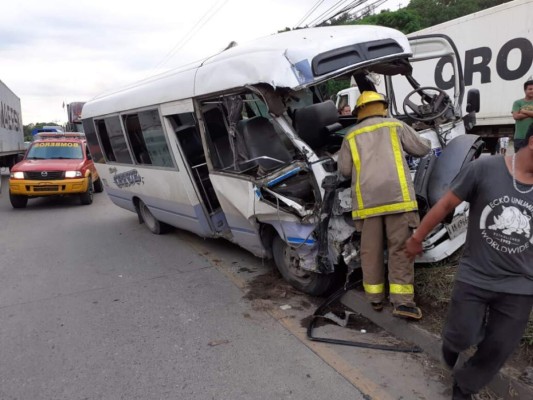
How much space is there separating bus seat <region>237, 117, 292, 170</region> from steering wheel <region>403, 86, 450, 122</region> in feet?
4.79

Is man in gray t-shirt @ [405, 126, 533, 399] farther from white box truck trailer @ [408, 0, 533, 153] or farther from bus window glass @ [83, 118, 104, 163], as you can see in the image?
white box truck trailer @ [408, 0, 533, 153]

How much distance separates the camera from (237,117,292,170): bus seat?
4664 mm

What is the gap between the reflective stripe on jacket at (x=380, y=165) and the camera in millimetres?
3498

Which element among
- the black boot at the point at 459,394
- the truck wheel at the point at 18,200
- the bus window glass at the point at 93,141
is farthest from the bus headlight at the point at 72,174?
the black boot at the point at 459,394

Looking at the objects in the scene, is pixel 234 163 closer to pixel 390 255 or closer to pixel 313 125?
pixel 313 125

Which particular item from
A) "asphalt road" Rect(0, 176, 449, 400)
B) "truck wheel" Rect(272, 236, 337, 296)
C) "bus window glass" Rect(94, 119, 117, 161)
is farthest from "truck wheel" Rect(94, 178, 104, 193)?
"truck wheel" Rect(272, 236, 337, 296)

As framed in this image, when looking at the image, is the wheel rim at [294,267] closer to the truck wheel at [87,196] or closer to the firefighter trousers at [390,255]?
the firefighter trousers at [390,255]

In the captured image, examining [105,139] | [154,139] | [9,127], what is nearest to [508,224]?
[154,139]

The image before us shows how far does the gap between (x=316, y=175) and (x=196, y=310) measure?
177 cm

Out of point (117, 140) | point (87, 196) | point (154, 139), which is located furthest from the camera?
point (87, 196)

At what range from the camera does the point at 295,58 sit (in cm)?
379

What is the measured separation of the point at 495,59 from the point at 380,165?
27.8 ft

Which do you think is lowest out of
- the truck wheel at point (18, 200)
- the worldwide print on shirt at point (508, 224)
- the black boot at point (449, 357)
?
the black boot at point (449, 357)

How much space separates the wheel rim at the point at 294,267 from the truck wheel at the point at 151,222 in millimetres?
3574
